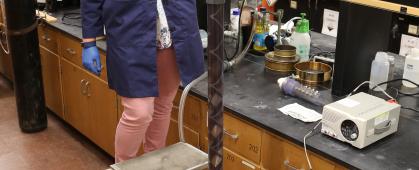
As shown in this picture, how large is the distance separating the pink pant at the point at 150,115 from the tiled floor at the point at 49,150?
89cm

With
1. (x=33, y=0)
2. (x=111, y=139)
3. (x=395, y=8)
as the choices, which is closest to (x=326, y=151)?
(x=395, y=8)

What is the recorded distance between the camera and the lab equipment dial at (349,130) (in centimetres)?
164

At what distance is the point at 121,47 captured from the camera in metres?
1.80

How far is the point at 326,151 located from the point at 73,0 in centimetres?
231

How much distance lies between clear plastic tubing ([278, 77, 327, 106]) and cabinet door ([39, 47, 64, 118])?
5.32ft

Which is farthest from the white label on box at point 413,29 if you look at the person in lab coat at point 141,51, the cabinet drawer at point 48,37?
the cabinet drawer at point 48,37

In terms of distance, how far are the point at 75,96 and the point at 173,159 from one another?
1.37 metres

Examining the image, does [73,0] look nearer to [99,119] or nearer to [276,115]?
[99,119]

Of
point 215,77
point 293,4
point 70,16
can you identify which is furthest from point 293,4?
point 215,77

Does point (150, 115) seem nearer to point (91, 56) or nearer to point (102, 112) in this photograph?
point (91, 56)

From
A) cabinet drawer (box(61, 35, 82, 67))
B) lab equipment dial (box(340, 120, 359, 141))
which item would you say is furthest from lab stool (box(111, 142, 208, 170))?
cabinet drawer (box(61, 35, 82, 67))

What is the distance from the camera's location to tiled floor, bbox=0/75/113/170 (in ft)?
9.44

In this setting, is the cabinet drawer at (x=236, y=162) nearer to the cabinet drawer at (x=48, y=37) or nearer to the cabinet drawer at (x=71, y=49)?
the cabinet drawer at (x=71, y=49)

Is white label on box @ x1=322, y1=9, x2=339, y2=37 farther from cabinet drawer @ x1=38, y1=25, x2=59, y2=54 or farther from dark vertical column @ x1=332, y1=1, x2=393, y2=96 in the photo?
cabinet drawer @ x1=38, y1=25, x2=59, y2=54
